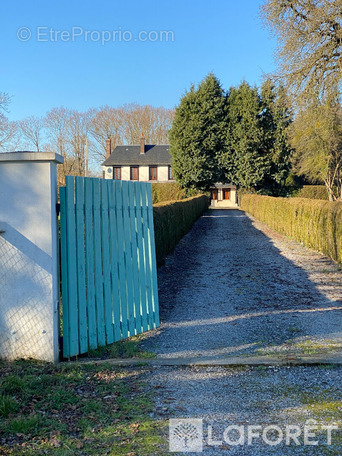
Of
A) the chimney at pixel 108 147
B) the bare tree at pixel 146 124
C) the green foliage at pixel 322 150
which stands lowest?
the green foliage at pixel 322 150

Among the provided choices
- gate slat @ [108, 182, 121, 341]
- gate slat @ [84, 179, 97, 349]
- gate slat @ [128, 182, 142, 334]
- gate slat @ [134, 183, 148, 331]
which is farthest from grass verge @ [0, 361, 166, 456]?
gate slat @ [134, 183, 148, 331]

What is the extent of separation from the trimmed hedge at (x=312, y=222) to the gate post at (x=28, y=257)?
7533 millimetres

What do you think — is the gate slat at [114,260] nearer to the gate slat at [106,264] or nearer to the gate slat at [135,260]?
the gate slat at [106,264]

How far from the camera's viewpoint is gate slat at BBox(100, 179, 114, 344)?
4.35 m

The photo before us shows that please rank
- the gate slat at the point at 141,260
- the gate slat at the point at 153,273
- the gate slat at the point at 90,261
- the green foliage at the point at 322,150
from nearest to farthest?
1. the gate slat at the point at 90,261
2. the gate slat at the point at 141,260
3. the gate slat at the point at 153,273
4. the green foliage at the point at 322,150

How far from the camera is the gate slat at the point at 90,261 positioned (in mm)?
4168

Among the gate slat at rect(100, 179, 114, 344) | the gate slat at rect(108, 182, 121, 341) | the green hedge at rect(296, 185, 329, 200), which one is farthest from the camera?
the green hedge at rect(296, 185, 329, 200)

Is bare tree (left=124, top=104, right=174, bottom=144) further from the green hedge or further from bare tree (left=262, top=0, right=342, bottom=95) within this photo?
bare tree (left=262, top=0, right=342, bottom=95)

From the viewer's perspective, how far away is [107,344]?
14.3ft

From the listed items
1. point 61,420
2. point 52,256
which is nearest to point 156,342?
point 52,256

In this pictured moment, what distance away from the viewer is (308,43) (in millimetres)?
15281

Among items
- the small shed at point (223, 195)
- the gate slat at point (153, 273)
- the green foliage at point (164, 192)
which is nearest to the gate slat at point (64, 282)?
the gate slat at point (153, 273)

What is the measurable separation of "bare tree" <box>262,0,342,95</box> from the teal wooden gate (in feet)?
42.8

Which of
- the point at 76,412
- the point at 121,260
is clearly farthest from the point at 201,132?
the point at 76,412
